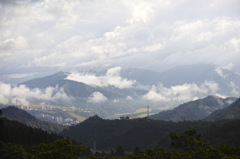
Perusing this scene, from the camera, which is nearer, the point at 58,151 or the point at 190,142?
the point at 58,151

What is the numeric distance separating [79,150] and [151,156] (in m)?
19.2

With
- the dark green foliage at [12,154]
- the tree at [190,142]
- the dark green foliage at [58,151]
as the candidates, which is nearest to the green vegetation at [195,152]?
the tree at [190,142]

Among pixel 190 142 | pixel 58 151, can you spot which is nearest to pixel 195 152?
pixel 190 142

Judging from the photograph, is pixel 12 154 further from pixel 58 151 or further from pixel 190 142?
pixel 190 142

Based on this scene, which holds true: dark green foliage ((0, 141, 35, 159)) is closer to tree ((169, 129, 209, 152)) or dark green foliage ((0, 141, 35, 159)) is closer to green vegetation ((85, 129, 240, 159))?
green vegetation ((85, 129, 240, 159))

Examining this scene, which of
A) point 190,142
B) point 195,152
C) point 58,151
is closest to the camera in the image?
point 195,152

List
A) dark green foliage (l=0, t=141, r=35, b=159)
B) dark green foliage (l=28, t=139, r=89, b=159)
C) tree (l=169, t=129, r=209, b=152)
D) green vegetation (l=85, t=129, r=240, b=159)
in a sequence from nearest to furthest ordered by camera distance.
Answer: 1. dark green foliage (l=0, t=141, r=35, b=159)
2. green vegetation (l=85, t=129, r=240, b=159)
3. dark green foliage (l=28, t=139, r=89, b=159)
4. tree (l=169, t=129, r=209, b=152)

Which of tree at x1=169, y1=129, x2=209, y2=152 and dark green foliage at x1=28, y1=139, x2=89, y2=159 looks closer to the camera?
dark green foliage at x1=28, y1=139, x2=89, y2=159

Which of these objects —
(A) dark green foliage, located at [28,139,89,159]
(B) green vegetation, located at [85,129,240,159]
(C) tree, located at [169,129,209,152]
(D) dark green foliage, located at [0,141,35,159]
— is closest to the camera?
(D) dark green foliage, located at [0,141,35,159]

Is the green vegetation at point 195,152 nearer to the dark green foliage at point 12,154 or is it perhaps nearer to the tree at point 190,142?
the tree at point 190,142

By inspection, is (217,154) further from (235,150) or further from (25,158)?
(25,158)

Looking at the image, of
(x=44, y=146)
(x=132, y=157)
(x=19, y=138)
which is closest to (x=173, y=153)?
(x=132, y=157)

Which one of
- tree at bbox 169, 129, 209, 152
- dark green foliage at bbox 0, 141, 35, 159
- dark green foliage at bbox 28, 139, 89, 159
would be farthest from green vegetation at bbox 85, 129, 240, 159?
dark green foliage at bbox 0, 141, 35, 159

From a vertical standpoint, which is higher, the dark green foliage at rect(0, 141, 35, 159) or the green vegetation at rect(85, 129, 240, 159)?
the dark green foliage at rect(0, 141, 35, 159)
